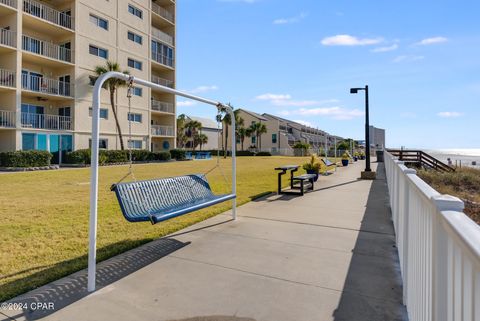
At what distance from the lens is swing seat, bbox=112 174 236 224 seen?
4.45 meters

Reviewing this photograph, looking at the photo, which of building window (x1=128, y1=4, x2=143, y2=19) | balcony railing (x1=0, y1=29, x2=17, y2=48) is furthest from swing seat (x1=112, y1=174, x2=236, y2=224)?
building window (x1=128, y1=4, x2=143, y2=19)

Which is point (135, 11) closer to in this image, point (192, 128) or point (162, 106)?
point (162, 106)

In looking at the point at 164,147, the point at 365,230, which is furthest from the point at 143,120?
the point at 365,230

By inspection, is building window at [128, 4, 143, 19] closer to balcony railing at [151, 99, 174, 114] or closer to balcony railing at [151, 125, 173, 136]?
balcony railing at [151, 99, 174, 114]

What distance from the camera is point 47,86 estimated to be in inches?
992

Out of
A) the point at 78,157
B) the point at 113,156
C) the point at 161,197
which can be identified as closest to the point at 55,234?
the point at 161,197

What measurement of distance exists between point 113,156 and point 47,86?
7.62 m

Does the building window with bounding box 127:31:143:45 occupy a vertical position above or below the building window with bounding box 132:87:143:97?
above

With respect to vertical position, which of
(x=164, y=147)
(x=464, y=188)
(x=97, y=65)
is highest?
(x=97, y=65)

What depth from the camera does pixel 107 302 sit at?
10.6 feet

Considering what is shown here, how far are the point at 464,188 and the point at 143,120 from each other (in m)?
28.8

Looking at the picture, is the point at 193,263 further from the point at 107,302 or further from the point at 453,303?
the point at 453,303

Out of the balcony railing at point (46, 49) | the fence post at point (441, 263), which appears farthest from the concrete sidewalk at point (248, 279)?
the balcony railing at point (46, 49)

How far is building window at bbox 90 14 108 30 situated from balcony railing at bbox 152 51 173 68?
703cm
